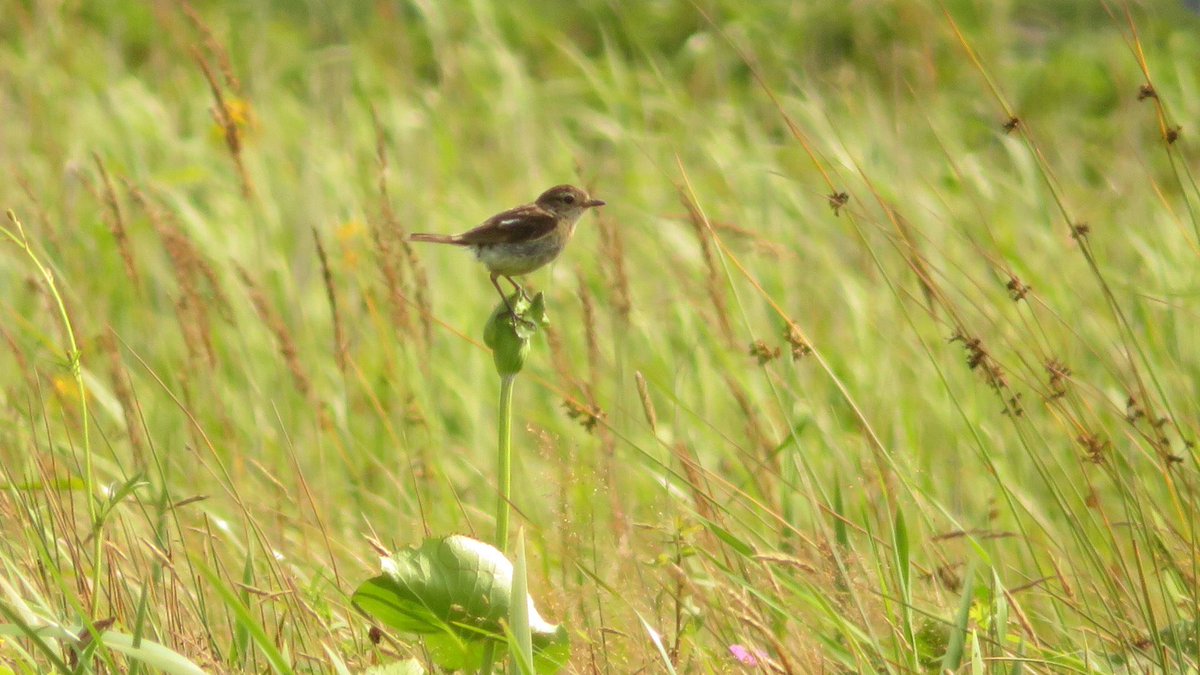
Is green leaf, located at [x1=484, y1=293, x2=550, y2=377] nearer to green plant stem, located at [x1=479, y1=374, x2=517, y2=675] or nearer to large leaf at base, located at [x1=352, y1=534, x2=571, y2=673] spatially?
green plant stem, located at [x1=479, y1=374, x2=517, y2=675]

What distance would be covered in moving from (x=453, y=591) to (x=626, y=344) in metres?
2.22

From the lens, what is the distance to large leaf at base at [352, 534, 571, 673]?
194 centimetres

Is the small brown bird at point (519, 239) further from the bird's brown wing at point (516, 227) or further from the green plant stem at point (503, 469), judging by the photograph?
the green plant stem at point (503, 469)

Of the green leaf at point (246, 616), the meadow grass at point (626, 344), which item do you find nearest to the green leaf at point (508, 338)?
the meadow grass at point (626, 344)

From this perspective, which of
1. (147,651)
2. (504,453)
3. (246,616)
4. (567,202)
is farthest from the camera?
(567,202)

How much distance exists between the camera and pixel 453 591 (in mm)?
1957

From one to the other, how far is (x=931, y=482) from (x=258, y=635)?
2010 millimetres

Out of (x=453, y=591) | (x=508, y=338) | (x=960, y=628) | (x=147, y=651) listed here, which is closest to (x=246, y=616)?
(x=147, y=651)

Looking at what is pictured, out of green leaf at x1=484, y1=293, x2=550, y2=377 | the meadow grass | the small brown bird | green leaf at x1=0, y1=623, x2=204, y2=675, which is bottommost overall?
the meadow grass

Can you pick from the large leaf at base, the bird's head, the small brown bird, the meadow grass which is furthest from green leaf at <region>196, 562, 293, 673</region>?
the bird's head

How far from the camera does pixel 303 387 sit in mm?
3422

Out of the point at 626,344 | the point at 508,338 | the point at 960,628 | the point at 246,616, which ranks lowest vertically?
the point at 626,344

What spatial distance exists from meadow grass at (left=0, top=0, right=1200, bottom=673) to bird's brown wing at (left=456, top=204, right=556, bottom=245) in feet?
0.44

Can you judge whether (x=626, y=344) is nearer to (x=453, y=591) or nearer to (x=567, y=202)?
(x=567, y=202)
